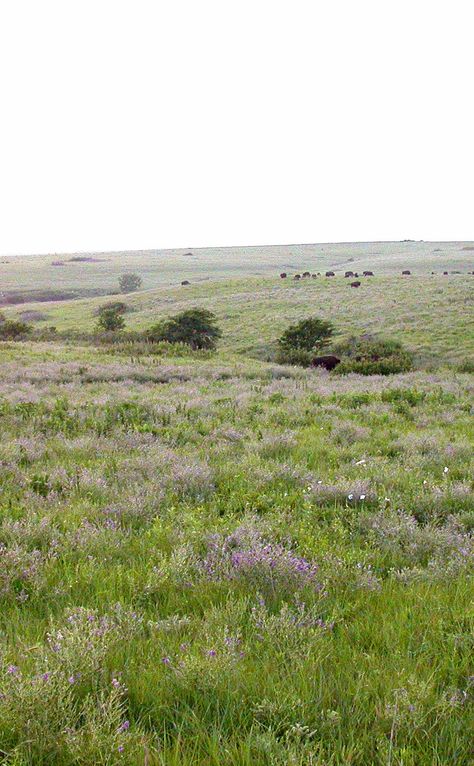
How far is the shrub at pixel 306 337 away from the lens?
93.5 feet

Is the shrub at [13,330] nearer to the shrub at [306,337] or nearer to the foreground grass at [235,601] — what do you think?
the shrub at [306,337]

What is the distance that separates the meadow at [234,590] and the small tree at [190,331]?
21022 mm

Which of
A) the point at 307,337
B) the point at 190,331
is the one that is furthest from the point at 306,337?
the point at 190,331

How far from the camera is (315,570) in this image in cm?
381

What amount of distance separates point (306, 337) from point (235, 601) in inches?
1022

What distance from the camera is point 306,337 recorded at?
28766mm

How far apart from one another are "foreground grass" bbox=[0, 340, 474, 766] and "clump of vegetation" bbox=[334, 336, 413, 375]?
12591mm

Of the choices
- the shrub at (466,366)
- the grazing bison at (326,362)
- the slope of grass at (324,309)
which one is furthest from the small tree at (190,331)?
the shrub at (466,366)

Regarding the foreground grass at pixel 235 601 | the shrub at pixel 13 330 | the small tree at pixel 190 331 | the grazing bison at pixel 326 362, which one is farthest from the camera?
the shrub at pixel 13 330

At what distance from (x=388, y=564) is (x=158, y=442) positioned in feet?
15.4

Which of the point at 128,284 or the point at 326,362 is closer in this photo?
the point at 326,362

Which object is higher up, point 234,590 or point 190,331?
point 190,331

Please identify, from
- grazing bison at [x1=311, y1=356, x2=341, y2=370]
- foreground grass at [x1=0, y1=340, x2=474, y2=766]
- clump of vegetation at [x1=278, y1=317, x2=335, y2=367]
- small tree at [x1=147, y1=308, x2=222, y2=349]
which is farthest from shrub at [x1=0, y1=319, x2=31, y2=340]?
foreground grass at [x1=0, y1=340, x2=474, y2=766]

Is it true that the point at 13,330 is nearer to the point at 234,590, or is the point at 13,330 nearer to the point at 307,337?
the point at 307,337
